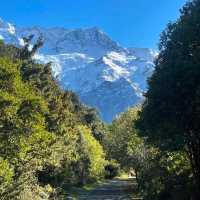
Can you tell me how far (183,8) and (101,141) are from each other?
121 meters

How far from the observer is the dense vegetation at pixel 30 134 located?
4681cm

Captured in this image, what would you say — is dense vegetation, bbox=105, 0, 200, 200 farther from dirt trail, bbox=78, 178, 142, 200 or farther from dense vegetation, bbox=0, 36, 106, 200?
dirt trail, bbox=78, 178, 142, 200

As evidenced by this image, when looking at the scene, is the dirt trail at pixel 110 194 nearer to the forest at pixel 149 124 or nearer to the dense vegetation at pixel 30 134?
the dense vegetation at pixel 30 134

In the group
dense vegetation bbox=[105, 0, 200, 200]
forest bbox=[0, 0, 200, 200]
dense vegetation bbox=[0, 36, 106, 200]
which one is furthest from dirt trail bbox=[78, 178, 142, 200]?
dense vegetation bbox=[105, 0, 200, 200]

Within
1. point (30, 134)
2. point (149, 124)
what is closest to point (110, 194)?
point (30, 134)

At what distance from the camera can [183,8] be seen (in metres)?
39.1

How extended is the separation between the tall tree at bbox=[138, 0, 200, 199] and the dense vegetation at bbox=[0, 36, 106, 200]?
41.6 ft

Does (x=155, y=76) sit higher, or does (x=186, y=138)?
(x=155, y=76)

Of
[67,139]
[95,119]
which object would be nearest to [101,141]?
[95,119]

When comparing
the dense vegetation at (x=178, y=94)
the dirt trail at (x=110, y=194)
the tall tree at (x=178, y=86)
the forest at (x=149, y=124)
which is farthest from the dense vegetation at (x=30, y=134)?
the tall tree at (x=178, y=86)

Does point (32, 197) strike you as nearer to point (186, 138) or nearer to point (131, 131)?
point (186, 138)

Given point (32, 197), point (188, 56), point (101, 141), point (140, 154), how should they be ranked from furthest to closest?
point (101, 141) → point (140, 154) → point (32, 197) → point (188, 56)

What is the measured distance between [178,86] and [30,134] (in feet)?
62.6

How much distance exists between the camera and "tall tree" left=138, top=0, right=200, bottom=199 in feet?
115
